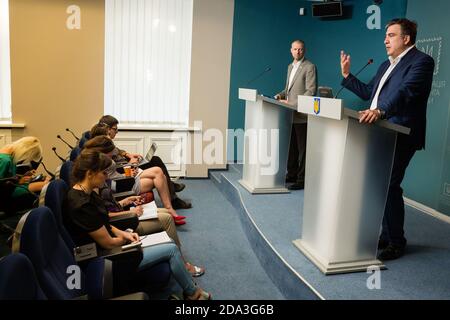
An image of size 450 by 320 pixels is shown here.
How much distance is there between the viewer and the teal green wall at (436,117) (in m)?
3.82

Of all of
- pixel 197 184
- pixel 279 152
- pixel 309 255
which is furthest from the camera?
pixel 197 184

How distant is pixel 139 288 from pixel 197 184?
3169 millimetres

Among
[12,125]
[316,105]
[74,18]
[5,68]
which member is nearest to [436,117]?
[316,105]

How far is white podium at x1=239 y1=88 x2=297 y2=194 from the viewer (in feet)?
12.8

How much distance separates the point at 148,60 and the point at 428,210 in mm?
3797

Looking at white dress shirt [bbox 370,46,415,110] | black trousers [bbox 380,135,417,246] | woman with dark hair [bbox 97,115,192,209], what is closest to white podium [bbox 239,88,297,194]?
woman with dark hair [bbox 97,115,192,209]

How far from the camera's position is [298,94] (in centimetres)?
444

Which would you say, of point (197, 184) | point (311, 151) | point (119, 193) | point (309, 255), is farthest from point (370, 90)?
point (197, 184)

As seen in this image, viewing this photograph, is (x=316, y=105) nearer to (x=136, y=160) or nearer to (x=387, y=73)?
(x=387, y=73)

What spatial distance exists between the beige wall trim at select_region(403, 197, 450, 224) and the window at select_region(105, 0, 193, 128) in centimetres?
311

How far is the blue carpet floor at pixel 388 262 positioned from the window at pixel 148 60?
88.5 inches

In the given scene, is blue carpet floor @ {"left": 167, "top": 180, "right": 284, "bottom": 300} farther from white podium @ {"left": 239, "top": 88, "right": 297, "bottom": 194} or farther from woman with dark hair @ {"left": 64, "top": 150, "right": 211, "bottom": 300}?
white podium @ {"left": 239, "top": 88, "right": 297, "bottom": 194}

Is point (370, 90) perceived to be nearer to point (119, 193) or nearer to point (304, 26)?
point (119, 193)

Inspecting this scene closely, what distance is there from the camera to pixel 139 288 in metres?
2.45
